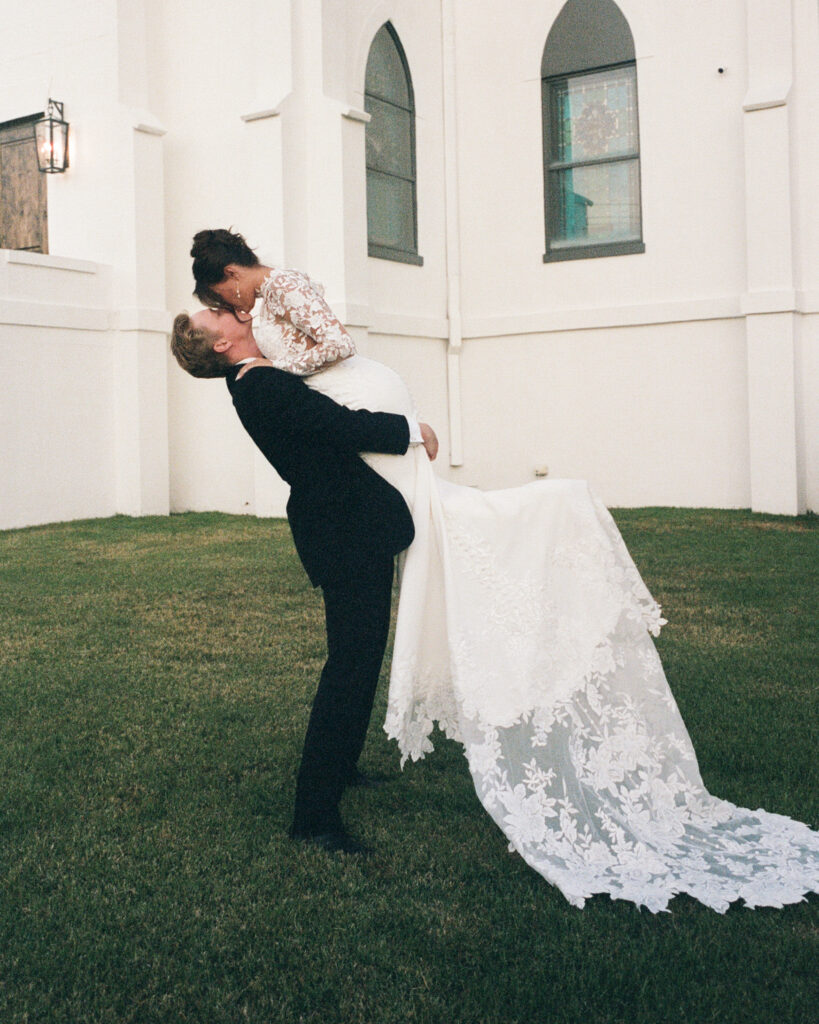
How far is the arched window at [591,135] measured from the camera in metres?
13.4

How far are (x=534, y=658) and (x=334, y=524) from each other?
0.79 meters

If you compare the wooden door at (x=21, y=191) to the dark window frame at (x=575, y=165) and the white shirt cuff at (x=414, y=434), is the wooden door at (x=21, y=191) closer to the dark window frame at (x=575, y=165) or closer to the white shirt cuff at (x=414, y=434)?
the dark window frame at (x=575, y=165)

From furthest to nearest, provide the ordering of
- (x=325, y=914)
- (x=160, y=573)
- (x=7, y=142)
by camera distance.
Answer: (x=7, y=142)
(x=160, y=573)
(x=325, y=914)

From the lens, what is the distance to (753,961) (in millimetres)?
2758

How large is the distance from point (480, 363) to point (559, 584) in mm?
11235

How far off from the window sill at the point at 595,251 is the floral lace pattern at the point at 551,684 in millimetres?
10487

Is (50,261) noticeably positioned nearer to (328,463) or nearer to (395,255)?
(395,255)

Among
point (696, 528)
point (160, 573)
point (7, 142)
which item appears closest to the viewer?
point (160, 573)

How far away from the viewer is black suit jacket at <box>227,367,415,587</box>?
3.39 metres

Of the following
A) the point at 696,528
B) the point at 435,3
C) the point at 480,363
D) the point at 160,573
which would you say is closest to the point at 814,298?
the point at 696,528

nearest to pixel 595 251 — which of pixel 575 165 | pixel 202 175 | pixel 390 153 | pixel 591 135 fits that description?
pixel 575 165

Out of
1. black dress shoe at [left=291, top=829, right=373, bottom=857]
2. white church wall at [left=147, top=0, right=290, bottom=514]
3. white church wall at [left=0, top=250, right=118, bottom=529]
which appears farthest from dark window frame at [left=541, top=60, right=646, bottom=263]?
black dress shoe at [left=291, top=829, right=373, bottom=857]

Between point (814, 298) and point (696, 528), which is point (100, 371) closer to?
point (696, 528)

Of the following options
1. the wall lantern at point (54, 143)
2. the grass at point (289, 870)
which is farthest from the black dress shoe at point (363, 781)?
the wall lantern at point (54, 143)
